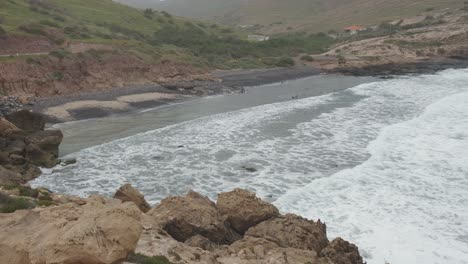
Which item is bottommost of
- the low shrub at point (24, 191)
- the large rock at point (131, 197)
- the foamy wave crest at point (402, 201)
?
the foamy wave crest at point (402, 201)

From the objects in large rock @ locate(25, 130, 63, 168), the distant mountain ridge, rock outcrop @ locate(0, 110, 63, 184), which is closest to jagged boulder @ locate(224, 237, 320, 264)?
rock outcrop @ locate(0, 110, 63, 184)

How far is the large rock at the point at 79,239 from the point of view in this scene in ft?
27.3

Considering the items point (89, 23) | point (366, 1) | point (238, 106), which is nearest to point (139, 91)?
point (238, 106)

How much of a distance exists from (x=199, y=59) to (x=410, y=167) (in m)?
43.9

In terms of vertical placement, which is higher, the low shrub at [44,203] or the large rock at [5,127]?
the large rock at [5,127]

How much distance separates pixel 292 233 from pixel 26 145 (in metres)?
16.8

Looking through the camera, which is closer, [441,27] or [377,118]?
[377,118]

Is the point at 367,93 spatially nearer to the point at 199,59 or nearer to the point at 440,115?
the point at 440,115

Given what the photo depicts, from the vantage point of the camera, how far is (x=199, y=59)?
63.5m

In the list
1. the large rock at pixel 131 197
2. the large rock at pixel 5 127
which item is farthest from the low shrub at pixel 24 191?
the large rock at pixel 5 127

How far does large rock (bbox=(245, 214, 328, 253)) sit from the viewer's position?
1355cm

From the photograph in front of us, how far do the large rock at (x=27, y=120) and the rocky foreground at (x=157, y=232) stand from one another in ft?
27.1

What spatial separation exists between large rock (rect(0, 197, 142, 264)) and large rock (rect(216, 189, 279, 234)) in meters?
6.10

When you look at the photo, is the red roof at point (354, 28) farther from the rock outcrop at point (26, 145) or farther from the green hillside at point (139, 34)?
the rock outcrop at point (26, 145)
